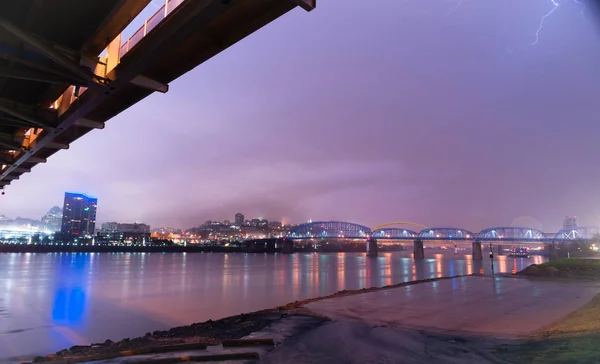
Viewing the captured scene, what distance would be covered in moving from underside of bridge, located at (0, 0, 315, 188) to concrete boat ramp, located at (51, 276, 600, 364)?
7.95 m

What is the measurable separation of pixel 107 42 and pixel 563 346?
1544 centimetres

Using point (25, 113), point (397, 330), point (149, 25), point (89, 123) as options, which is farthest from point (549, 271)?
point (25, 113)

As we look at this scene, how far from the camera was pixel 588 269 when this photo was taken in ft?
147

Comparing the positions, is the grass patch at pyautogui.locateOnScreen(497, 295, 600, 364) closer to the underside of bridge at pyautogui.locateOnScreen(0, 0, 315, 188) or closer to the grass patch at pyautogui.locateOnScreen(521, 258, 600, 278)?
the underside of bridge at pyautogui.locateOnScreen(0, 0, 315, 188)

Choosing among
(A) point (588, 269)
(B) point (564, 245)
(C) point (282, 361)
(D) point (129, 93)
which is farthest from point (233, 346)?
(B) point (564, 245)

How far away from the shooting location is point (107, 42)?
1016 centimetres

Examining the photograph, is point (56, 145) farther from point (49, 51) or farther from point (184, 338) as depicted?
point (184, 338)

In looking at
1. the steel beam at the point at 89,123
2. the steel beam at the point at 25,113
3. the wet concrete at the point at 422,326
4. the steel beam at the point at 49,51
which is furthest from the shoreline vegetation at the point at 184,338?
the steel beam at the point at 49,51

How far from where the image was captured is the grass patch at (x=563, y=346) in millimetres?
9906

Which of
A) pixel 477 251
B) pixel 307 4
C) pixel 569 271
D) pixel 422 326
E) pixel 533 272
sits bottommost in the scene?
pixel 477 251

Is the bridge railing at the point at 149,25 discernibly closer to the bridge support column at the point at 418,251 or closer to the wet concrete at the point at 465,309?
the wet concrete at the point at 465,309

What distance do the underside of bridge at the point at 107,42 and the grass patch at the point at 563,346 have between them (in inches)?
422

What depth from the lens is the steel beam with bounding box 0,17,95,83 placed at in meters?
8.38

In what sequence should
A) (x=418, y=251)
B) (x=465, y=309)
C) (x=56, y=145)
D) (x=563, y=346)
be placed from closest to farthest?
(x=563, y=346)
(x=56, y=145)
(x=465, y=309)
(x=418, y=251)
